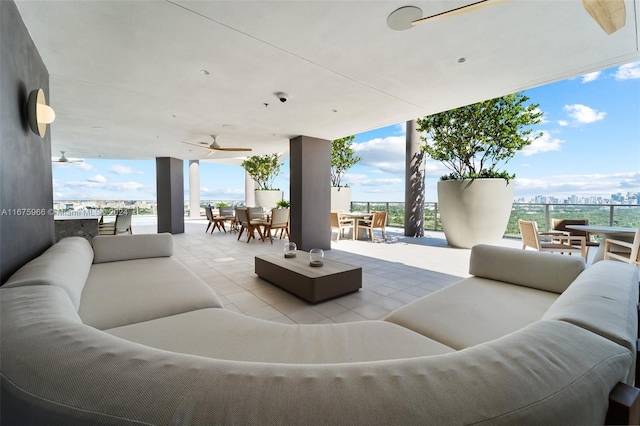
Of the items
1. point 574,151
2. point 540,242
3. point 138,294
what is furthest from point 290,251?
point 574,151

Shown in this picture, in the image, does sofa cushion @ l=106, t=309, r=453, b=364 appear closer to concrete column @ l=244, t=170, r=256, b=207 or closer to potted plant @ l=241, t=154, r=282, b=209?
potted plant @ l=241, t=154, r=282, b=209

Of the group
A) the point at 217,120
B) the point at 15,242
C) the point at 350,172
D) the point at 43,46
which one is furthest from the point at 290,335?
the point at 350,172

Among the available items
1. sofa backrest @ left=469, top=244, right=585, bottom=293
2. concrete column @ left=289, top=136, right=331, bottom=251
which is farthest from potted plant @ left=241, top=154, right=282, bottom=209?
sofa backrest @ left=469, top=244, right=585, bottom=293

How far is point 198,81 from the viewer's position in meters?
3.12

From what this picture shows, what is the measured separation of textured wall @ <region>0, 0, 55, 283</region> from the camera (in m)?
1.56

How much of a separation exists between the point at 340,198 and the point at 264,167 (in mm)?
3243

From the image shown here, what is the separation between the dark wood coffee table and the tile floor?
9 cm

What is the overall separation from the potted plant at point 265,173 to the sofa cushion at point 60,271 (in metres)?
7.68

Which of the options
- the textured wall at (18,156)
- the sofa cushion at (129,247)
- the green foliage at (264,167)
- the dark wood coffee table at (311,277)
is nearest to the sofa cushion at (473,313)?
the dark wood coffee table at (311,277)

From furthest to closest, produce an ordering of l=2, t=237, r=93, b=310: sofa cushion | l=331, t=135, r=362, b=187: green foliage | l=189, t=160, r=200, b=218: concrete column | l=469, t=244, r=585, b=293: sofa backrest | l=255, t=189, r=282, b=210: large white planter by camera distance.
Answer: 1. l=189, t=160, r=200, b=218: concrete column
2. l=255, t=189, r=282, b=210: large white planter
3. l=331, t=135, r=362, b=187: green foliage
4. l=469, t=244, r=585, b=293: sofa backrest
5. l=2, t=237, r=93, b=310: sofa cushion

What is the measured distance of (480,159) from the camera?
5.59 m

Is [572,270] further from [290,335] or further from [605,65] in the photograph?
[605,65]

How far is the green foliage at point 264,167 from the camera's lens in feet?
31.8

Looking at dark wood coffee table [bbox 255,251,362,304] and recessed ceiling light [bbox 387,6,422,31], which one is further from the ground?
recessed ceiling light [bbox 387,6,422,31]
